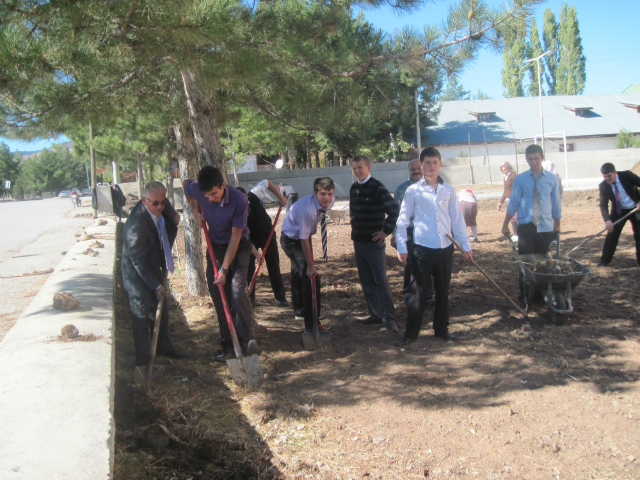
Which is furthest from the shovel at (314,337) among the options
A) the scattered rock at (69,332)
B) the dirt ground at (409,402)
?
the scattered rock at (69,332)

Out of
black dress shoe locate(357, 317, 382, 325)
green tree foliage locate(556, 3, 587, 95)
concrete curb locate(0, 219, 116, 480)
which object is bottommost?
black dress shoe locate(357, 317, 382, 325)

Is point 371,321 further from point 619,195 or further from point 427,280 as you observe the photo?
Result: point 619,195

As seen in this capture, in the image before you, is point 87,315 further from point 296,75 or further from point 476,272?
point 476,272

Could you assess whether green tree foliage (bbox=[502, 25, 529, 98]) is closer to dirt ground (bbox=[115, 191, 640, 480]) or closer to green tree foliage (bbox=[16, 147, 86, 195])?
dirt ground (bbox=[115, 191, 640, 480])

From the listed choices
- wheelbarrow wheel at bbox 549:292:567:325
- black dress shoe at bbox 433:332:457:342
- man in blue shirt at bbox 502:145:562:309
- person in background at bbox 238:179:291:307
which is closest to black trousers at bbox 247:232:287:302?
person in background at bbox 238:179:291:307

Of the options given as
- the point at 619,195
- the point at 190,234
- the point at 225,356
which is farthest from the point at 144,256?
the point at 619,195

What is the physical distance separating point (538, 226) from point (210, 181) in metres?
3.51

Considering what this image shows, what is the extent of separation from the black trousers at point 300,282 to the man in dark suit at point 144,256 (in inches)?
51.0

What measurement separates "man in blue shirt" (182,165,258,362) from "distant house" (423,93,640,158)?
105ft

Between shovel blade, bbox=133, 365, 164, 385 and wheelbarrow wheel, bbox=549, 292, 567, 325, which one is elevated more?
wheelbarrow wheel, bbox=549, 292, 567, 325

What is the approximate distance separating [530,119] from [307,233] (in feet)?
126

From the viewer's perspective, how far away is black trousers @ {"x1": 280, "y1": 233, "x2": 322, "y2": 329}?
4.76m

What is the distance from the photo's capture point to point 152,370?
4.08 meters

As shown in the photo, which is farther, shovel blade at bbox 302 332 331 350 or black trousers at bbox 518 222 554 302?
black trousers at bbox 518 222 554 302
